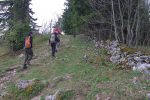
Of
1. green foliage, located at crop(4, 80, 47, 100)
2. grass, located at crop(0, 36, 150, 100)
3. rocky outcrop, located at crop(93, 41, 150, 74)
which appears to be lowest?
green foliage, located at crop(4, 80, 47, 100)

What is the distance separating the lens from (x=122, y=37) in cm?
2909

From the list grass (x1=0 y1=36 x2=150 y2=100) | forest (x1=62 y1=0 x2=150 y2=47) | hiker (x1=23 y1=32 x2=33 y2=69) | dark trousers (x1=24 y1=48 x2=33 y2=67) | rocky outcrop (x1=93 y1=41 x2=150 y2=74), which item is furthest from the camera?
forest (x1=62 y1=0 x2=150 y2=47)

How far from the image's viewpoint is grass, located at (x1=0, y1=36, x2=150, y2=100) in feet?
44.1

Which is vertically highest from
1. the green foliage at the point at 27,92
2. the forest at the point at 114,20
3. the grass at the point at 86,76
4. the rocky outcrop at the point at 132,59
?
the forest at the point at 114,20

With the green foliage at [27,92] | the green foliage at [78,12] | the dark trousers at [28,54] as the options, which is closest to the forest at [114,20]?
the green foliage at [78,12]

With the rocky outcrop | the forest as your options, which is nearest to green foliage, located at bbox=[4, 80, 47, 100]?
the rocky outcrop

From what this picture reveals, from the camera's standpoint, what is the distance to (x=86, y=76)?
53.8ft

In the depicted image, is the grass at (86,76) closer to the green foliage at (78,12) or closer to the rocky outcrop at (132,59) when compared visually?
the rocky outcrop at (132,59)

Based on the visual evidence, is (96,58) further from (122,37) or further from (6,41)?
(6,41)

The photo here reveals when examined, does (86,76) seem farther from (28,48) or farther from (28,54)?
(28,54)

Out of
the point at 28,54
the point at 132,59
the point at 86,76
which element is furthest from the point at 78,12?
the point at 86,76

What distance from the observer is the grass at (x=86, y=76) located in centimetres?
1343

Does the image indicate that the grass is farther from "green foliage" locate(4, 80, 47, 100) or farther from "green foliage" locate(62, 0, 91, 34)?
"green foliage" locate(62, 0, 91, 34)

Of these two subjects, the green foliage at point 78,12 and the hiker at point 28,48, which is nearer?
the hiker at point 28,48
